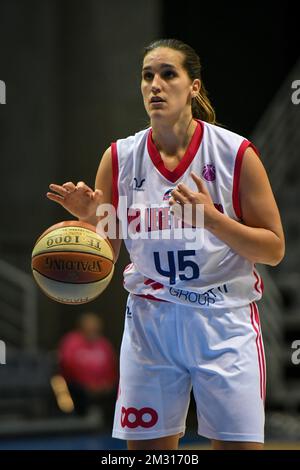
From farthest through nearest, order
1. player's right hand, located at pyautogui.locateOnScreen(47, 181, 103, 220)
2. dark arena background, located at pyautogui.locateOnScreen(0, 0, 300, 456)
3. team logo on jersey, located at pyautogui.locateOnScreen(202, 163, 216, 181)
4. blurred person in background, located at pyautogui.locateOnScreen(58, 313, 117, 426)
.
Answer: dark arena background, located at pyautogui.locateOnScreen(0, 0, 300, 456)
blurred person in background, located at pyautogui.locateOnScreen(58, 313, 117, 426)
player's right hand, located at pyautogui.locateOnScreen(47, 181, 103, 220)
team logo on jersey, located at pyautogui.locateOnScreen(202, 163, 216, 181)

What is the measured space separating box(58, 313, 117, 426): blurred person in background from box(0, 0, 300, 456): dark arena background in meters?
1.00

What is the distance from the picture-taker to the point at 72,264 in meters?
3.61

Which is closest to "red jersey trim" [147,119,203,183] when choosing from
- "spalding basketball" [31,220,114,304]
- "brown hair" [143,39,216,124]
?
"brown hair" [143,39,216,124]

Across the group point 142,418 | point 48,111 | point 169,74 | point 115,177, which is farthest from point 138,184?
point 48,111

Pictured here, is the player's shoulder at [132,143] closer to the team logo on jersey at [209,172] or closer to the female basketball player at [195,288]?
the female basketball player at [195,288]

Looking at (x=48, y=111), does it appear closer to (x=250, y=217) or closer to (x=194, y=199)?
(x=250, y=217)

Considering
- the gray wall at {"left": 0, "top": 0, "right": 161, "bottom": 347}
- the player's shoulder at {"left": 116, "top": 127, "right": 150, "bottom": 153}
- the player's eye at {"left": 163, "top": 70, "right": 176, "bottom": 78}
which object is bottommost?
the player's shoulder at {"left": 116, "top": 127, "right": 150, "bottom": 153}

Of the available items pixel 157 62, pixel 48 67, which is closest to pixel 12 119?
pixel 48 67

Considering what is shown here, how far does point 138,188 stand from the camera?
3.59 metres

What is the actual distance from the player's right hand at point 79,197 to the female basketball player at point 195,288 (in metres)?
0.02

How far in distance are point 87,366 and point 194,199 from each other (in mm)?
6790

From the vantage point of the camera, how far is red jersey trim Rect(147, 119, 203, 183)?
3.54 meters

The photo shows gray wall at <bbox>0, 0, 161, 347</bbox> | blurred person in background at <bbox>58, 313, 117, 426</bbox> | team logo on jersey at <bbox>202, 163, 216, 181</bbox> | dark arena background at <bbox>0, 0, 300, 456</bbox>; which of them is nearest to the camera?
team logo on jersey at <bbox>202, 163, 216, 181</bbox>

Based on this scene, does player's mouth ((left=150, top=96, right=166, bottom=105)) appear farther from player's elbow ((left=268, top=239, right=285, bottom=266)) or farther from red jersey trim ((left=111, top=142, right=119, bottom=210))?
player's elbow ((left=268, top=239, right=285, bottom=266))
